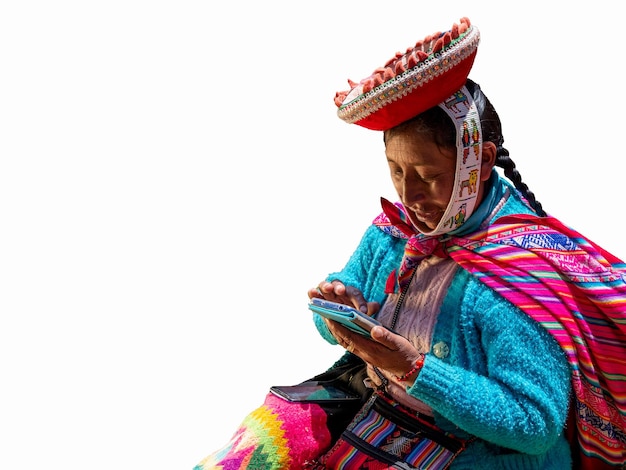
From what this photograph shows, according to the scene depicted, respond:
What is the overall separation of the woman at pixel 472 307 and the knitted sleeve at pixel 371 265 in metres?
A: 0.09

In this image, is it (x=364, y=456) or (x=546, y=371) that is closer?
(x=546, y=371)

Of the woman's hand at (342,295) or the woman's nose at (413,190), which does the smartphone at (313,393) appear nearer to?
the woman's hand at (342,295)

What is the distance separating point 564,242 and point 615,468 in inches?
26.5

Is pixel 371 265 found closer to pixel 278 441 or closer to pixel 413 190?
pixel 413 190

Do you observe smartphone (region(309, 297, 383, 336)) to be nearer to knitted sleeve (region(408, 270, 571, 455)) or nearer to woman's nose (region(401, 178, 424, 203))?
knitted sleeve (region(408, 270, 571, 455))

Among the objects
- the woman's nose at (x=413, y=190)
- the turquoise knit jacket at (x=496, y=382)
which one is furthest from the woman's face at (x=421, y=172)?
the turquoise knit jacket at (x=496, y=382)

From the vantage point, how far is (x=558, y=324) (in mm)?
2936

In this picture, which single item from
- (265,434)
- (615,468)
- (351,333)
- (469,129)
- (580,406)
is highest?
(469,129)

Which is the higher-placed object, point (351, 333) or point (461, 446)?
point (351, 333)

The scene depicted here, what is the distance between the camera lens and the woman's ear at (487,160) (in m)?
2.99

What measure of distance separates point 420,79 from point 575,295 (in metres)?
0.75

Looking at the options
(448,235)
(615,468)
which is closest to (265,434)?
(448,235)

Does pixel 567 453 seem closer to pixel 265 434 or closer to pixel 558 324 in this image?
pixel 558 324

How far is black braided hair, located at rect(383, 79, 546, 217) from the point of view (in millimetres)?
2920
